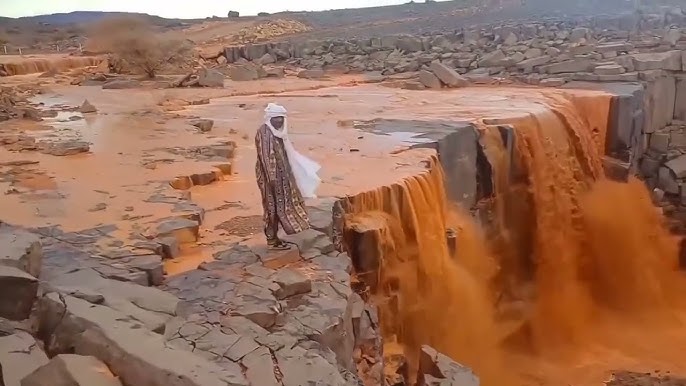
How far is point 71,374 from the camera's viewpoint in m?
3.27

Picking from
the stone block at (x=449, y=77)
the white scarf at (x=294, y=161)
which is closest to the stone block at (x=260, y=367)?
the white scarf at (x=294, y=161)

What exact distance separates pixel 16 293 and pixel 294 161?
251 centimetres

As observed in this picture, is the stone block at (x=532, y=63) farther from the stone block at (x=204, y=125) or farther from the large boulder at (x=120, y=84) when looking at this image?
the large boulder at (x=120, y=84)

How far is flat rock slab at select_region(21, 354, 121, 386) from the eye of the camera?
10.6 ft

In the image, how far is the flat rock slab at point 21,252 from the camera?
168 inches

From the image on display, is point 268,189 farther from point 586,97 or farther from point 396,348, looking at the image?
point 586,97

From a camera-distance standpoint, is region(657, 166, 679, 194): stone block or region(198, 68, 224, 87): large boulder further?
region(198, 68, 224, 87): large boulder

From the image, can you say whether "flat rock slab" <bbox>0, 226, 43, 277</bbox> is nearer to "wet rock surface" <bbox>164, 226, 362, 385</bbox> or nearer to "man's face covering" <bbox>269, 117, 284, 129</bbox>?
"wet rock surface" <bbox>164, 226, 362, 385</bbox>

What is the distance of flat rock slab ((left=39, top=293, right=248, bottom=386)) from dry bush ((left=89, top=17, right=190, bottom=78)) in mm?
18338

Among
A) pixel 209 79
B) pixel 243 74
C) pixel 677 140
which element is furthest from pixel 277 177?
pixel 243 74

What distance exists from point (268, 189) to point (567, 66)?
41.5ft

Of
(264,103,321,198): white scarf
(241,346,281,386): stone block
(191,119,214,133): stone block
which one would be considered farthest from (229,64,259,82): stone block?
(241,346,281,386): stone block

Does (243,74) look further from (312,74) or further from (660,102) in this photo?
(660,102)

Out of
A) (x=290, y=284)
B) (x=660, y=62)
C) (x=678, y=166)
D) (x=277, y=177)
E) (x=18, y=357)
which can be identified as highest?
(x=277, y=177)
